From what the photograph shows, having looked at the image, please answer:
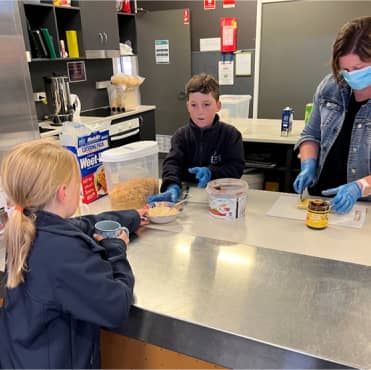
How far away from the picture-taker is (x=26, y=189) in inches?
31.7

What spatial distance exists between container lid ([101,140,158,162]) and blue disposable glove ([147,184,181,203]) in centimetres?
16

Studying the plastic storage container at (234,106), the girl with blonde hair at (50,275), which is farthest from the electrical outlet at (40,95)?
the girl with blonde hair at (50,275)

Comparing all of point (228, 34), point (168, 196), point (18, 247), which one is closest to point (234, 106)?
point (228, 34)

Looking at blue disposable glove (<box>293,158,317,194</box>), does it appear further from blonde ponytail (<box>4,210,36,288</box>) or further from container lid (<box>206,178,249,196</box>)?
blonde ponytail (<box>4,210,36,288</box>)

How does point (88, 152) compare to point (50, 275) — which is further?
point (88, 152)

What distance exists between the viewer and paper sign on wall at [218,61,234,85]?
15.0ft

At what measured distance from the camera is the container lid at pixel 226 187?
128cm

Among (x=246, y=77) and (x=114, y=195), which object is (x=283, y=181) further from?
(x=246, y=77)

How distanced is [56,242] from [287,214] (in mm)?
817

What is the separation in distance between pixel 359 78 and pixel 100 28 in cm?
305

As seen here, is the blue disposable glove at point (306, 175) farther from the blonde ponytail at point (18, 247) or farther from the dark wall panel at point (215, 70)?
the dark wall panel at point (215, 70)

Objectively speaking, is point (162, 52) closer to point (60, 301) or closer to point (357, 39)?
point (357, 39)

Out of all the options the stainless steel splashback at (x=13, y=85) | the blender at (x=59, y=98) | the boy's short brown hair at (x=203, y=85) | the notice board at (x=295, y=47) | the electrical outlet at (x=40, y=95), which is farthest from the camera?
the notice board at (x=295, y=47)

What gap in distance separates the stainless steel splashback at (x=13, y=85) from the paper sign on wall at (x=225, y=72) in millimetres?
3248
